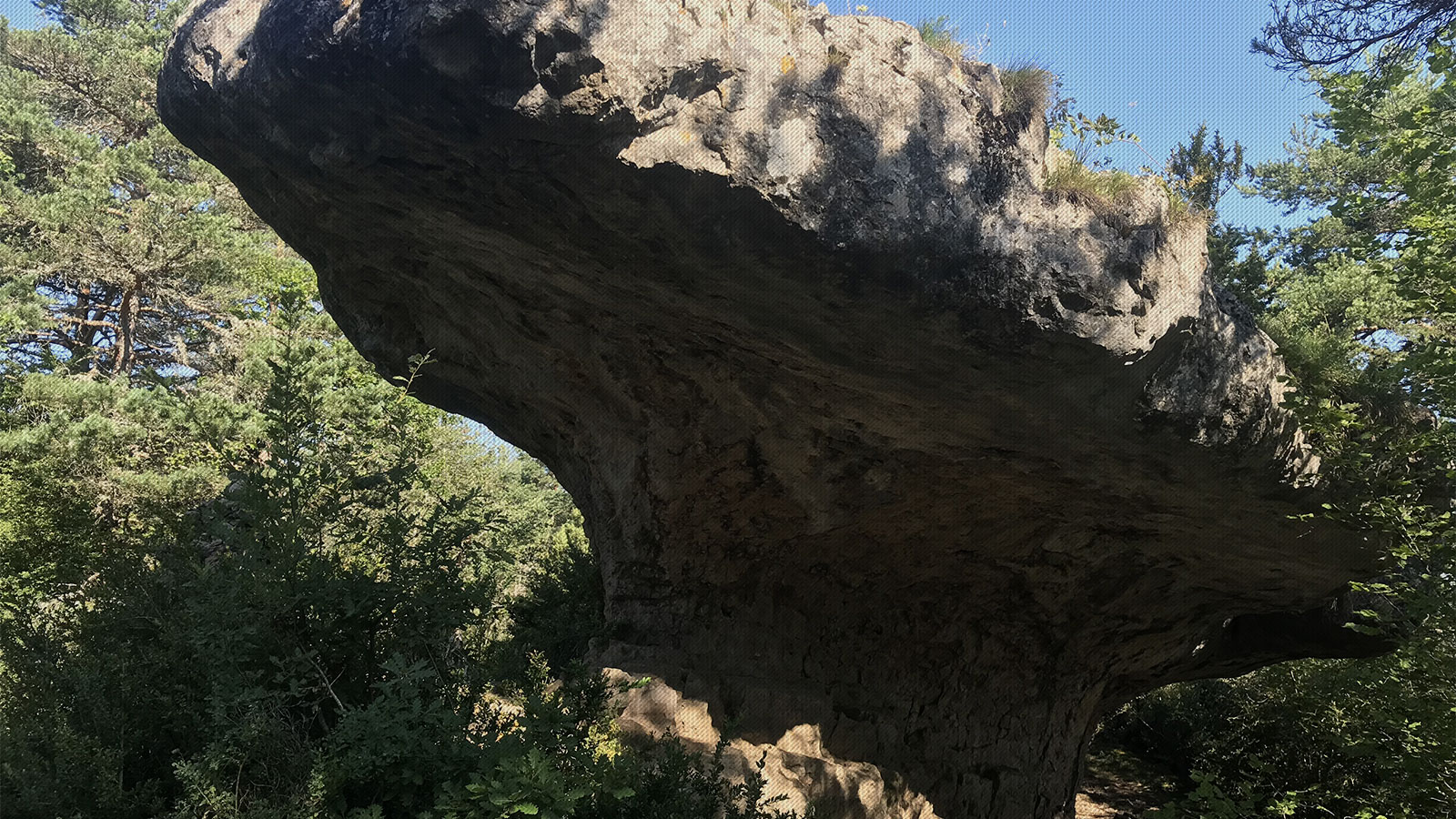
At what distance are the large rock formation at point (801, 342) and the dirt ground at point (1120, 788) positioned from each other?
4971 mm

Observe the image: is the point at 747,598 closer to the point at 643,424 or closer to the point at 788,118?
the point at 643,424

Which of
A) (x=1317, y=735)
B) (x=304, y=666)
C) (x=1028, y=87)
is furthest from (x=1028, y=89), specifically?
(x=1317, y=735)

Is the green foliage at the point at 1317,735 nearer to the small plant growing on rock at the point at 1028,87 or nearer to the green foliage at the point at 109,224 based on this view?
the small plant growing on rock at the point at 1028,87

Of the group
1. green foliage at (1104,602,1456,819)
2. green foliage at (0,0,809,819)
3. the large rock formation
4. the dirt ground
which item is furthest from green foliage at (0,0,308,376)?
the dirt ground

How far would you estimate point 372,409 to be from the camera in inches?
258

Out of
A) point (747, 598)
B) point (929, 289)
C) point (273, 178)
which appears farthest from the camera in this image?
point (747, 598)

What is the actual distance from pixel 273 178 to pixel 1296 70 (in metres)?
6.84

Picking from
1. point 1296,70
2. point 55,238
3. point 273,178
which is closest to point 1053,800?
point 1296,70

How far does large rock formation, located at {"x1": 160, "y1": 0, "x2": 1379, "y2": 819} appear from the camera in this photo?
3727 mm

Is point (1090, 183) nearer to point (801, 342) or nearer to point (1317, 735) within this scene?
point (801, 342)

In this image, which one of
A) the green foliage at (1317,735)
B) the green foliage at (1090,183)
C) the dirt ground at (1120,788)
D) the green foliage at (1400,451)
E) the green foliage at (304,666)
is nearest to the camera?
the green foliage at (304,666)

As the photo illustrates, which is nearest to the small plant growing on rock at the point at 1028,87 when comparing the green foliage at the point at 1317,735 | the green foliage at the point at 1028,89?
the green foliage at the point at 1028,89

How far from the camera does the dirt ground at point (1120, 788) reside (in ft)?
42.0

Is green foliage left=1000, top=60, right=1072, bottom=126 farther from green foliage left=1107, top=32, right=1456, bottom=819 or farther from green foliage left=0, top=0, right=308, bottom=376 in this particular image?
green foliage left=0, top=0, right=308, bottom=376
